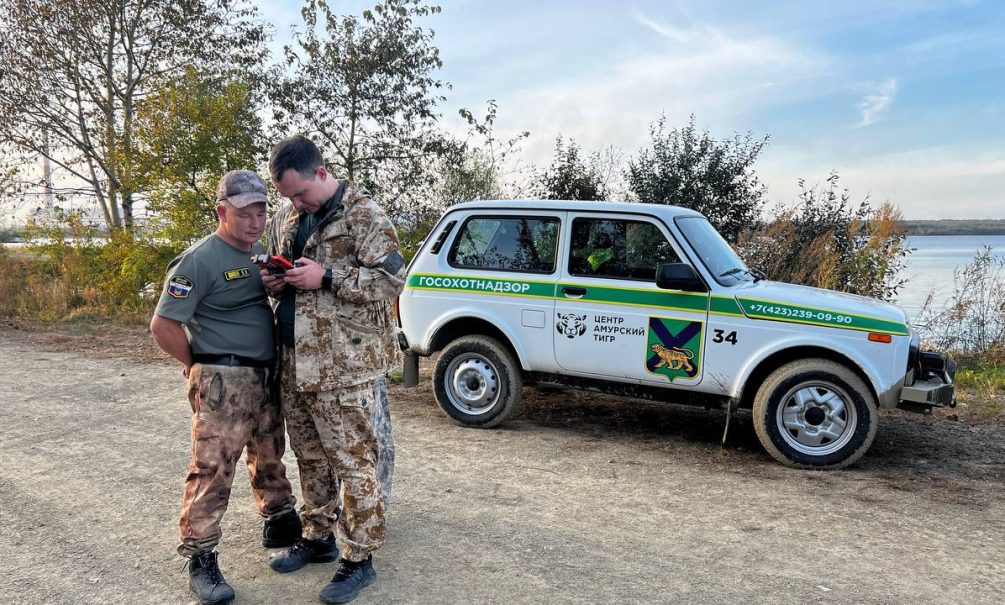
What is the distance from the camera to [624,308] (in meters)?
5.73

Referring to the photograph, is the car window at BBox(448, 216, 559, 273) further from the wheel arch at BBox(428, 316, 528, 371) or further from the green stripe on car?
the wheel arch at BBox(428, 316, 528, 371)

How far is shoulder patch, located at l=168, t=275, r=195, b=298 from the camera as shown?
3.17m

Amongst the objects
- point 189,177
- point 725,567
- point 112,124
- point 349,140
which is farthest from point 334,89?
point 725,567

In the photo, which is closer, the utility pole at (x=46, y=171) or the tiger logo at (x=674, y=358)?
the tiger logo at (x=674, y=358)

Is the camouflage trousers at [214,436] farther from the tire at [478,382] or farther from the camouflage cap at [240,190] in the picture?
the tire at [478,382]

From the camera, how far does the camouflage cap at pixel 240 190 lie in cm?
332

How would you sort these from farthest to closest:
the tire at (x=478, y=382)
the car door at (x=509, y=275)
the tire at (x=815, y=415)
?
the tire at (x=478, y=382) < the car door at (x=509, y=275) < the tire at (x=815, y=415)

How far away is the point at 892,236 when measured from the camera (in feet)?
34.3

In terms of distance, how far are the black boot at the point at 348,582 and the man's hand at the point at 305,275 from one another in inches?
53.3

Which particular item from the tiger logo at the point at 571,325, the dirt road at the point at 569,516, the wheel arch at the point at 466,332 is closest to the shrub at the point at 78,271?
the dirt road at the point at 569,516

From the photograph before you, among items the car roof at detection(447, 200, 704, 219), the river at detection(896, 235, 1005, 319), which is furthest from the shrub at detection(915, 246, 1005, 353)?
the car roof at detection(447, 200, 704, 219)

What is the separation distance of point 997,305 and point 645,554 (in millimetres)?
8282

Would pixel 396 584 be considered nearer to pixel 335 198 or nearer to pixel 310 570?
pixel 310 570

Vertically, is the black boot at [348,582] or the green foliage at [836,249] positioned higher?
the green foliage at [836,249]
